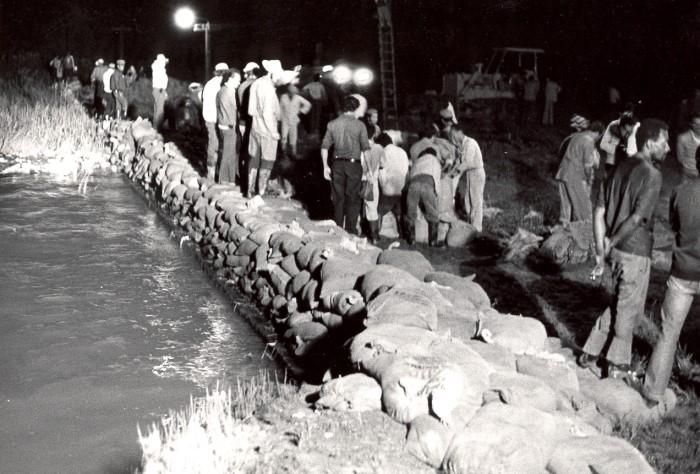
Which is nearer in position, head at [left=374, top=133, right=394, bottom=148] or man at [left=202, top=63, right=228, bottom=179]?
head at [left=374, top=133, right=394, bottom=148]

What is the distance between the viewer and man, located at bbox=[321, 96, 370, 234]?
920cm

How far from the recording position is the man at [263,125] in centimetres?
1049

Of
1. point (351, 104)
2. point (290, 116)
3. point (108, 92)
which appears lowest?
point (290, 116)

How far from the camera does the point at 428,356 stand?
4.58 m

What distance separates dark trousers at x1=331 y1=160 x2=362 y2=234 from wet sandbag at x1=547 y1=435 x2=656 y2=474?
18.9 feet

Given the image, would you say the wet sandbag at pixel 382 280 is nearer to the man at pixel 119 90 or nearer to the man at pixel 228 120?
the man at pixel 228 120

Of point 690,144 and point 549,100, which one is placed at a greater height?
point 549,100

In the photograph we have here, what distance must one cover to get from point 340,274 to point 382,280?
0.69 m

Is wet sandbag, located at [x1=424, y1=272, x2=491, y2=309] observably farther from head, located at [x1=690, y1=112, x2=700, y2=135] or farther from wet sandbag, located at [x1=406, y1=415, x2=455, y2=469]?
head, located at [x1=690, y1=112, x2=700, y2=135]

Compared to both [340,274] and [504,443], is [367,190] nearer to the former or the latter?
[340,274]

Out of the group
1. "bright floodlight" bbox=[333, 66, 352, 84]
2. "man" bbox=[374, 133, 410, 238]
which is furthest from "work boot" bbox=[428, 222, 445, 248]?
"bright floodlight" bbox=[333, 66, 352, 84]

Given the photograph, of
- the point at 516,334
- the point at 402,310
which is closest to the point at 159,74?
the point at 402,310

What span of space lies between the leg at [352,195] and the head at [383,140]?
104 cm

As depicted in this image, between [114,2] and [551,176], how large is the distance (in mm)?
27951
